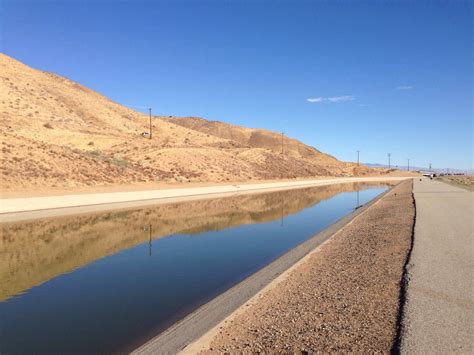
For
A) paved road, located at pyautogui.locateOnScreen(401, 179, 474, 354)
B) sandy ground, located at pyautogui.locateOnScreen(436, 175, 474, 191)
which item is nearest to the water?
paved road, located at pyautogui.locateOnScreen(401, 179, 474, 354)

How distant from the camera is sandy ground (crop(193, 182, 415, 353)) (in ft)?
21.2

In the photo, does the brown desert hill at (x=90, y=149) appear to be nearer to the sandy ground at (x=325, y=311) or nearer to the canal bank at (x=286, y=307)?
the canal bank at (x=286, y=307)

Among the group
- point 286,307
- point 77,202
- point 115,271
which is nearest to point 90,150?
point 77,202

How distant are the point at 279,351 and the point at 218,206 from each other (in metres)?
28.7

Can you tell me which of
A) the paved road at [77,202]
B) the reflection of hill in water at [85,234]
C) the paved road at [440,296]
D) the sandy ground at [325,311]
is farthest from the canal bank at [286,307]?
the paved road at [77,202]

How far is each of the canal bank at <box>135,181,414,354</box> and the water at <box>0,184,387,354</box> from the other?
0.77m

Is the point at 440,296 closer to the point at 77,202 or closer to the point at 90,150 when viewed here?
the point at 77,202

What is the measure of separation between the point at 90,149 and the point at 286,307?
67.1 meters

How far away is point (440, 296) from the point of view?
8188 mm

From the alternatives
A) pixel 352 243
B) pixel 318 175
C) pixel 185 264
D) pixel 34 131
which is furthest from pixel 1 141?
pixel 318 175

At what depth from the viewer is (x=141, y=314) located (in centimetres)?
905

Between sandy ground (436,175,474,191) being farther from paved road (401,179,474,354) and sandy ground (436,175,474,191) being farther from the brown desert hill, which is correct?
paved road (401,179,474,354)

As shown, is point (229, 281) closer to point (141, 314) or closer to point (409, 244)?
point (141, 314)

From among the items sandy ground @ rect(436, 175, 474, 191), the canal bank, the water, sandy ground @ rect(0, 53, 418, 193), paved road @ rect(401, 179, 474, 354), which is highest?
sandy ground @ rect(0, 53, 418, 193)
